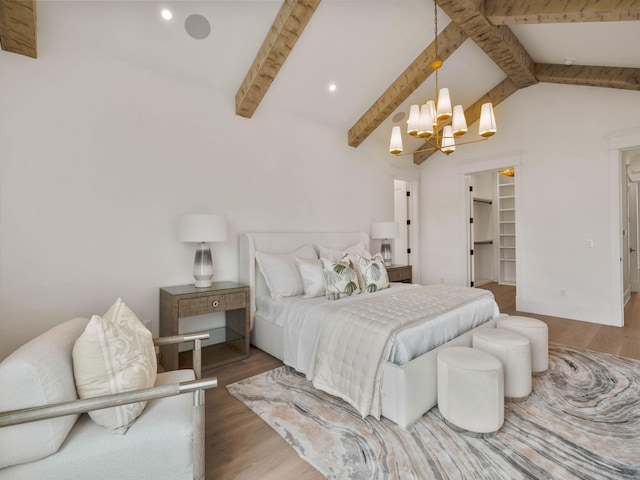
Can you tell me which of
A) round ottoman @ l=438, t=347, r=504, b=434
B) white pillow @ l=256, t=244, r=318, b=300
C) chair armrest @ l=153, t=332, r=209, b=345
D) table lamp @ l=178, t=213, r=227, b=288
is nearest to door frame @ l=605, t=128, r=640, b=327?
round ottoman @ l=438, t=347, r=504, b=434

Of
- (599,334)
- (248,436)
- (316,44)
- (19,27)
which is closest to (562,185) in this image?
(599,334)

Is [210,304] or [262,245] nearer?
[210,304]

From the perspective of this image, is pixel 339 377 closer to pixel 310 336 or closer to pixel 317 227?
pixel 310 336

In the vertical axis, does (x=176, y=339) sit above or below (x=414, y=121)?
below

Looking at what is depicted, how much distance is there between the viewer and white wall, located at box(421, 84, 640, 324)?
404 cm

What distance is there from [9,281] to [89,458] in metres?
1.98

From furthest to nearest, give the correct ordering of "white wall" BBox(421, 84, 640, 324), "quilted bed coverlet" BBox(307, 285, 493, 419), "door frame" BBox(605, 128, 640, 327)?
"white wall" BBox(421, 84, 640, 324), "door frame" BBox(605, 128, 640, 327), "quilted bed coverlet" BBox(307, 285, 493, 419)

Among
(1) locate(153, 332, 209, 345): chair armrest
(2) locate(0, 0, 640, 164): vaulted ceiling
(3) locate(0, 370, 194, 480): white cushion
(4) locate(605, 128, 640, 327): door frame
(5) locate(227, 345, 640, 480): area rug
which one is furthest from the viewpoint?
(4) locate(605, 128, 640, 327): door frame

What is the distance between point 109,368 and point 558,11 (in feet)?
13.6

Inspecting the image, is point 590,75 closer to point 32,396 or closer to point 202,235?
point 202,235

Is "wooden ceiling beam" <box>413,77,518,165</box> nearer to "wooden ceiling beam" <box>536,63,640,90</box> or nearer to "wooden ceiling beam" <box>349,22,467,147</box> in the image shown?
"wooden ceiling beam" <box>536,63,640,90</box>

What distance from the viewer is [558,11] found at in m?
2.71

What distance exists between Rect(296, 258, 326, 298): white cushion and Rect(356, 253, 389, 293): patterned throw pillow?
484 mm

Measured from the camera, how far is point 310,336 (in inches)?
103
